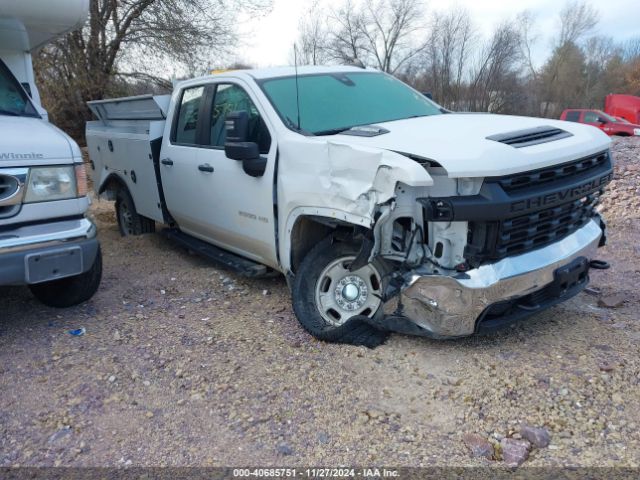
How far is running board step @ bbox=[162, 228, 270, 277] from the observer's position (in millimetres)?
4668

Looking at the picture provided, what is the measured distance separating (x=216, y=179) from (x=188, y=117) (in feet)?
3.07

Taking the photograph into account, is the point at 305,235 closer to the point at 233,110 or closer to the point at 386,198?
the point at 386,198

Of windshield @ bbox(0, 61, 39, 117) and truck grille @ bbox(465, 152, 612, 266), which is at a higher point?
windshield @ bbox(0, 61, 39, 117)

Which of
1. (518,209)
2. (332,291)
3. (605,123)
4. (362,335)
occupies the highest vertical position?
(518,209)

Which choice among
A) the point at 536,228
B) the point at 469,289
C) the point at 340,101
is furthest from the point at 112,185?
the point at 536,228

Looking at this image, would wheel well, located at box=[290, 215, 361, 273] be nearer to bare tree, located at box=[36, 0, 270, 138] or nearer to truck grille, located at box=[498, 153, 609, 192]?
truck grille, located at box=[498, 153, 609, 192]

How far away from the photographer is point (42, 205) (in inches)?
146

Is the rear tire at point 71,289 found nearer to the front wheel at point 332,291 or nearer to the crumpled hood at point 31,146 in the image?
the crumpled hood at point 31,146

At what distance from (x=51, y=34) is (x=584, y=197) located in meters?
4.55

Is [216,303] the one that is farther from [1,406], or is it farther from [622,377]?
[622,377]

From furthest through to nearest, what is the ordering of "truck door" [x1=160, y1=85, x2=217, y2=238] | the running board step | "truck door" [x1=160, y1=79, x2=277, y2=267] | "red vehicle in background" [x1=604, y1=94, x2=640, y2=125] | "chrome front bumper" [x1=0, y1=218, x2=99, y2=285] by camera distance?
"red vehicle in background" [x1=604, y1=94, x2=640, y2=125] → "truck door" [x1=160, y1=85, x2=217, y2=238] → the running board step → "truck door" [x1=160, y1=79, x2=277, y2=267] → "chrome front bumper" [x1=0, y1=218, x2=99, y2=285]

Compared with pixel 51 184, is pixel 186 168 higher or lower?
lower

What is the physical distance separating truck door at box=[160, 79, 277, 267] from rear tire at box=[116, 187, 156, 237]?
3.46ft

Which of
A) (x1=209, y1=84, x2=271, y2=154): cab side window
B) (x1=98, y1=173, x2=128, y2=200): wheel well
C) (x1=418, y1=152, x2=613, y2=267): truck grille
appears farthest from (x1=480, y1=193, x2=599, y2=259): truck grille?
(x1=98, y1=173, x2=128, y2=200): wheel well
